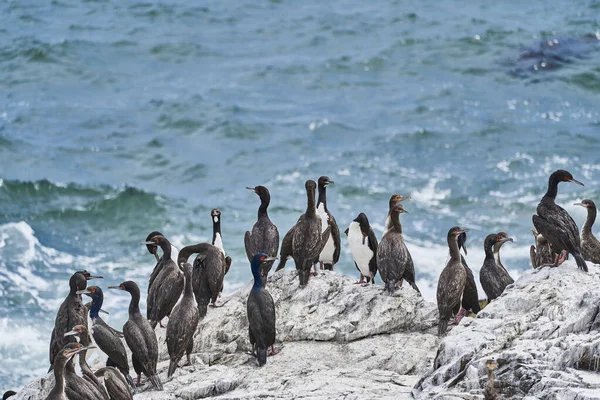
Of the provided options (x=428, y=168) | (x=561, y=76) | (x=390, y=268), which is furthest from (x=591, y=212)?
(x=561, y=76)

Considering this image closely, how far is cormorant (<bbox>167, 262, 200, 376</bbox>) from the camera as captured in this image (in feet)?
49.7

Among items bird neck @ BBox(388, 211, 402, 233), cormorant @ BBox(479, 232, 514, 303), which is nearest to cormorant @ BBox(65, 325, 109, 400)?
bird neck @ BBox(388, 211, 402, 233)

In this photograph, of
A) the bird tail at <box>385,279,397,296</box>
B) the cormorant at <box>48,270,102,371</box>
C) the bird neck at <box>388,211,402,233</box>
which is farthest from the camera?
the bird neck at <box>388,211,402,233</box>

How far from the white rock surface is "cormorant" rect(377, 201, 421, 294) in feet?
0.74

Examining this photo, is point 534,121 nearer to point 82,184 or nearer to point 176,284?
point 82,184

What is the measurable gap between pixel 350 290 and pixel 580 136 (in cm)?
2161

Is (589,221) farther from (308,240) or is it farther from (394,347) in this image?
(308,240)

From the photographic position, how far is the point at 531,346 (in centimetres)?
1209

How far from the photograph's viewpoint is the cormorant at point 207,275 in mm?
16672

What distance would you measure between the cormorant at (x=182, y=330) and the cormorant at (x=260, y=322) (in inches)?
30.2

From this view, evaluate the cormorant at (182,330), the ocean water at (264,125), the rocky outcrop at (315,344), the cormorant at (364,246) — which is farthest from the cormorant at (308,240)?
the ocean water at (264,125)

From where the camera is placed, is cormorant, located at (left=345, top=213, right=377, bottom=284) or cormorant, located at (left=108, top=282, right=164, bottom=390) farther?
cormorant, located at (left=345, top=213, right=377, bottom=284)

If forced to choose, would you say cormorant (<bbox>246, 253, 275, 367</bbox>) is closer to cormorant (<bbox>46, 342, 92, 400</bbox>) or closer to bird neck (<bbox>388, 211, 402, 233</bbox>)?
cormorant (<bbox>46, 342, 92, 400</bbox>)

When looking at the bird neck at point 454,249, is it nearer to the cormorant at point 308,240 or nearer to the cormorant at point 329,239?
the cormorant at point 308,240
